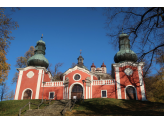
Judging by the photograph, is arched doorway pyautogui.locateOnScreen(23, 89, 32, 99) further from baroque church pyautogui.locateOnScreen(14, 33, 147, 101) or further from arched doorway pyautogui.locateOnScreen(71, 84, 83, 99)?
arched doorway pyautogui.locateOnScreen(71, 84, 83, 99)

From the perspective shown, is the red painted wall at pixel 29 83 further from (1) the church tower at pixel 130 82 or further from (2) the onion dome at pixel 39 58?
(1) the church tower at pixel 130 82

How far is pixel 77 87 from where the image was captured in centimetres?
2334

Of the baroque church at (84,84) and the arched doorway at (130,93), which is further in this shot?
the baroque church at (84,84)

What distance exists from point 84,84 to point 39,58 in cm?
974

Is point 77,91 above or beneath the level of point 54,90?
beneath

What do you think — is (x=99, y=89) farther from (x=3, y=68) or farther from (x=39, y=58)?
(x=3, y=68)

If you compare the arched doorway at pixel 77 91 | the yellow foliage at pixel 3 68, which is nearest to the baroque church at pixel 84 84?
the arched doorway at pixel 77 91

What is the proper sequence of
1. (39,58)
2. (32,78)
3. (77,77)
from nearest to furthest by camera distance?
1. (77,77)
2. (32,78)
3. (39,58)

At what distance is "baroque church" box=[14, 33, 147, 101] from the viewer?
70.3ft

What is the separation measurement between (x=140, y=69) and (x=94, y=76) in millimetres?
7476

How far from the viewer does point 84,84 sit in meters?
22.9

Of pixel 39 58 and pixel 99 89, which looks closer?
pixel 99 89

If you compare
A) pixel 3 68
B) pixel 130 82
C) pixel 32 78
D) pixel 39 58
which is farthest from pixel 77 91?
pixel 3 68

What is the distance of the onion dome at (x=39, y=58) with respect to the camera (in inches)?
1017
